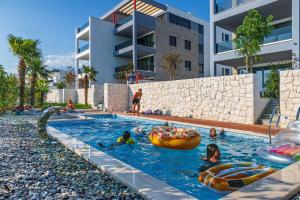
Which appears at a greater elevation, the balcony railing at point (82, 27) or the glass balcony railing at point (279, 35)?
the balcony railing at point (82, 27)

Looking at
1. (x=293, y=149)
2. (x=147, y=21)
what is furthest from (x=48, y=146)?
(x=147, y=21)

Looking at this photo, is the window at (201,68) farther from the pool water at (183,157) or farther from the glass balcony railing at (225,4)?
the pool water at (183,157)

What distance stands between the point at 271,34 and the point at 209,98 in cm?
729

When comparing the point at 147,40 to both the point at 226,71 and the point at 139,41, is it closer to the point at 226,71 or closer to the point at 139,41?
the point at 139,41

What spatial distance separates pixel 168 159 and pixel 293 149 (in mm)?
3183

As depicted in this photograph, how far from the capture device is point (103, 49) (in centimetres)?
3050

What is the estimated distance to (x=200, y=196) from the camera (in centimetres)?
440

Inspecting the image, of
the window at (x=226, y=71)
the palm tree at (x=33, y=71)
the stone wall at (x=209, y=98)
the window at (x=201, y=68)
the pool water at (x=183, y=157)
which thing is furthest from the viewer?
the window at (x=201, y=68)

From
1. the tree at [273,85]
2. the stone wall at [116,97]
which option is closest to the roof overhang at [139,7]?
the stone wall at [116,97]

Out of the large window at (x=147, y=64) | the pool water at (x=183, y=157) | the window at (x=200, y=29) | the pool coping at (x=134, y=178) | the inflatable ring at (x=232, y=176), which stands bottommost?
the pool water at (x=183, y=157)

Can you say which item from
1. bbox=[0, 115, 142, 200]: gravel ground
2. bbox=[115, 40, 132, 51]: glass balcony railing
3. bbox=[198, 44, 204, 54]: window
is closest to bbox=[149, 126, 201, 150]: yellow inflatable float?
bbox=[0, 115, 142, 200]: gravel ground

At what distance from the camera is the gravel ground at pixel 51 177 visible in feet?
11.9

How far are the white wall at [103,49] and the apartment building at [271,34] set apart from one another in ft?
47.3

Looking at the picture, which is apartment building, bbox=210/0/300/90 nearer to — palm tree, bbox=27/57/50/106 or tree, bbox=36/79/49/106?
palm tree, bbox=27/57/50/106
